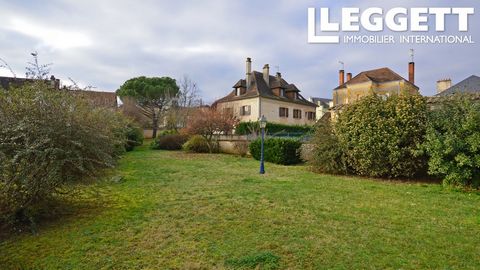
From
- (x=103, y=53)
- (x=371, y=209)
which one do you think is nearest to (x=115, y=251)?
(x=371, y=209)

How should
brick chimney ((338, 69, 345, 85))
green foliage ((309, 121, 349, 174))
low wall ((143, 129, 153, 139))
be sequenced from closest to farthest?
green foliage ((309, 121, 349, 174)) < brick chimney ((338, 69, 345, 85)) < low wall ((143, 129, 153, 139))

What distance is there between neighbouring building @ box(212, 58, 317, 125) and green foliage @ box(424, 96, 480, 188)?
19997mm

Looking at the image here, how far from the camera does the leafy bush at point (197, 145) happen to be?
56.6ft

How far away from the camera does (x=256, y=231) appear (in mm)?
3785

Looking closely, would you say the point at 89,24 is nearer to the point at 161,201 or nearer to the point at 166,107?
the point at 161,201

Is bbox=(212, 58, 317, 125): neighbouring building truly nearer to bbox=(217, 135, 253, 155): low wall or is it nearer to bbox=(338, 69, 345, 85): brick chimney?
bbox=(338, 69, 345, 85): brick chimney

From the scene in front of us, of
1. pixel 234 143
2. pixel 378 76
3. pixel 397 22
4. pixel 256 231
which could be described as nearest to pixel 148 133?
pixel 234 143

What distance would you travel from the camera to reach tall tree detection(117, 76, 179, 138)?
99.8 ft

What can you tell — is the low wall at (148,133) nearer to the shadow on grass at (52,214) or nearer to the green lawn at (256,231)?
the green lawn at (256,231)

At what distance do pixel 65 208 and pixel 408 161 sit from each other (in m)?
8.71

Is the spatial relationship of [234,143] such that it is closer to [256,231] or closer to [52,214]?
[52,214]

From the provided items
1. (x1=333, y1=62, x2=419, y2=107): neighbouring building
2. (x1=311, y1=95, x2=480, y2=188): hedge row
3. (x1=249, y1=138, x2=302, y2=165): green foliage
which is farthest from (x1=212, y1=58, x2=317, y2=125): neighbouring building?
(x1=311, y1=95, x2=480, y2=188): hedge row

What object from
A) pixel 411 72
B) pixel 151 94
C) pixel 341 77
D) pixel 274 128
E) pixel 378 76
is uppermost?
pixel 341 77

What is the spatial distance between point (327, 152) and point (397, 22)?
588 centimetres
